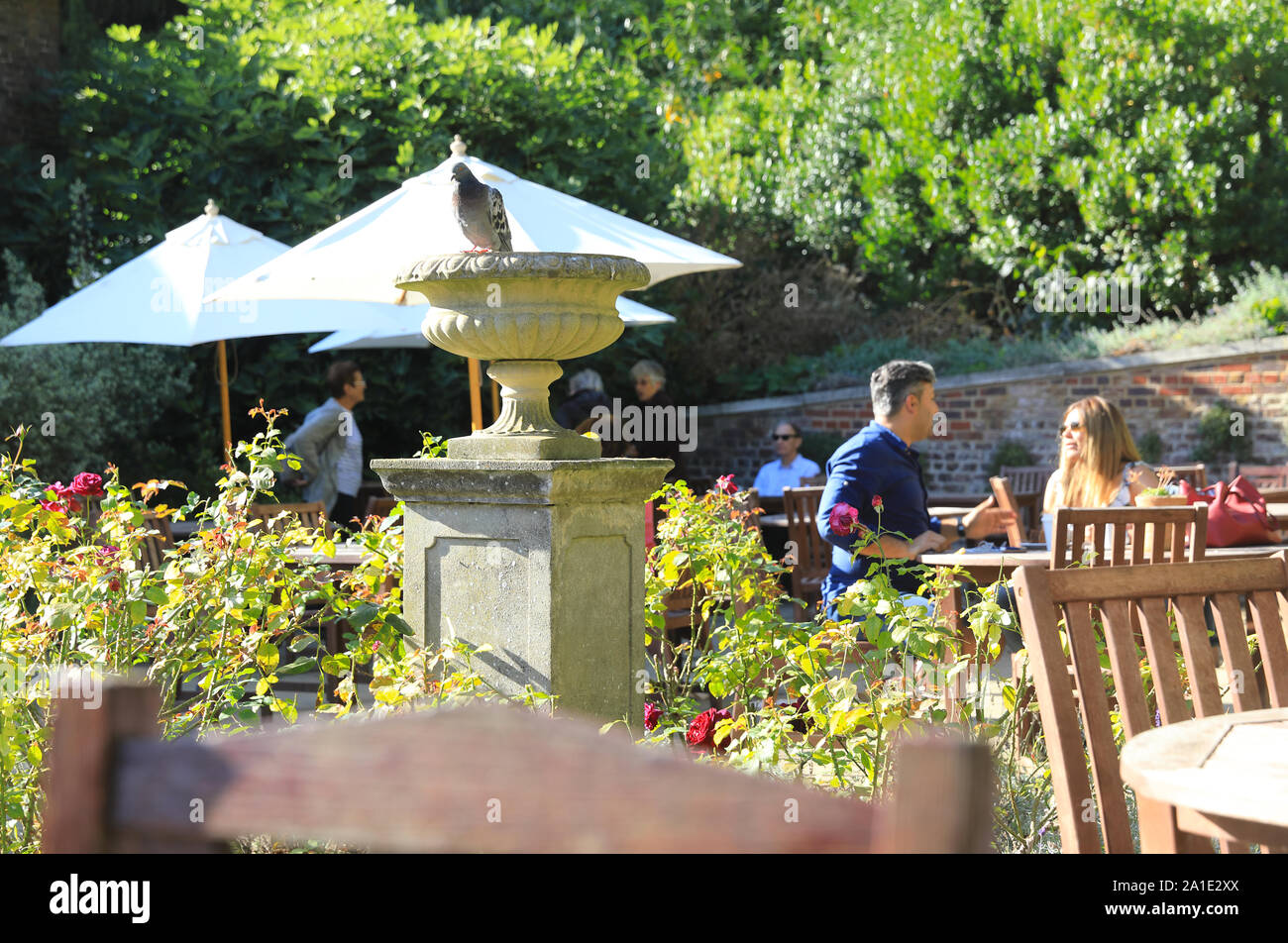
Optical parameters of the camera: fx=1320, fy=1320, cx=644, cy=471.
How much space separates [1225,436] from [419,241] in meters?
7.93

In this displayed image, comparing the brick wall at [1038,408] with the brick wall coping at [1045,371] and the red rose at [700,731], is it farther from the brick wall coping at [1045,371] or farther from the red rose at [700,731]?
the red rose at [700,731]

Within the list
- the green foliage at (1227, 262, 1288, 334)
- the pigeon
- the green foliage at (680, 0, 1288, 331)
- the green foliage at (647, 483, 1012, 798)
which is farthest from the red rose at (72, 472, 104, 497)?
the green foliage at (680, 0, 1288, 331)

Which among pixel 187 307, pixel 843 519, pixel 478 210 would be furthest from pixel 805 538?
pixel 187 307

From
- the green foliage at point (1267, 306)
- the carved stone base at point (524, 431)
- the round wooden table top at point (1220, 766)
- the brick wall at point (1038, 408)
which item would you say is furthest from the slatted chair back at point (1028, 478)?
the round wooden table top at point (1220, 766)

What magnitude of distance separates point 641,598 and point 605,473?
1.50 feet

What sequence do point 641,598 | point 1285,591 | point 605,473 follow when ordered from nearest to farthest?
point 1285,591, point 605,473, point 641,598

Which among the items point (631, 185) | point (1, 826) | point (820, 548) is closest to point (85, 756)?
point (1, 826)

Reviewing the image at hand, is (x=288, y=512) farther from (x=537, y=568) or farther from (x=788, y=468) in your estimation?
(x=788, y=468)

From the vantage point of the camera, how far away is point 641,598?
12.8 ft

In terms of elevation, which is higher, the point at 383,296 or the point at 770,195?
the point at 770,195

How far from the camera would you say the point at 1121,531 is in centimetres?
429

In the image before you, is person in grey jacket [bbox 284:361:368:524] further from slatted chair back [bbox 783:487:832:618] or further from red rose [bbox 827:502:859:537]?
red rose [bbox 827:502:859:537]

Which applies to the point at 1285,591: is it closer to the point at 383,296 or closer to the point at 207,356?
the point at 383,296

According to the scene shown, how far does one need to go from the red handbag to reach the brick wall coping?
638 cm
